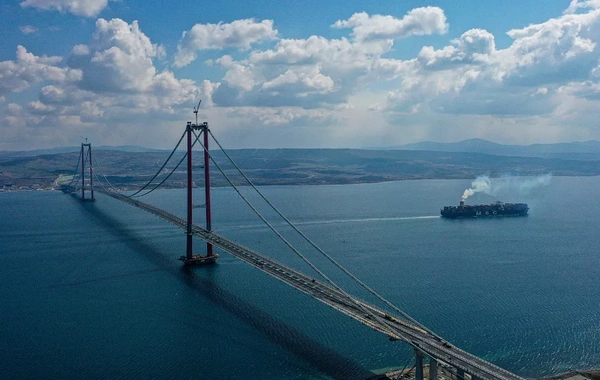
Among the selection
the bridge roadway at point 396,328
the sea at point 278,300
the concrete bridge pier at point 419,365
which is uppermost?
the bridge roadway at point 396,328

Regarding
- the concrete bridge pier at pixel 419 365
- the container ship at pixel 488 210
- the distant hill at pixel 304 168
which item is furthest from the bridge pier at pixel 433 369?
the distant hill at pixel 304 168

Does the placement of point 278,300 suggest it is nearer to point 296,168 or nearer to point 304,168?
point 304,168

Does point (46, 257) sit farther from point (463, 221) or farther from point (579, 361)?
point (463, 221)

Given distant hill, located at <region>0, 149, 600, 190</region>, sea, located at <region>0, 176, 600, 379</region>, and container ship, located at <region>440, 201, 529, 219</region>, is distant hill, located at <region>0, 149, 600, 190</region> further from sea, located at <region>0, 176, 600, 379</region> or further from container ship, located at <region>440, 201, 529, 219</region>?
sea, located at <region>0, 176, 600, 379</region>

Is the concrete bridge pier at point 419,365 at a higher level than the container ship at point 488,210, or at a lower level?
lower

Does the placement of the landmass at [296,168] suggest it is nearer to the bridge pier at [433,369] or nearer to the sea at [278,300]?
the sea at [278,300]

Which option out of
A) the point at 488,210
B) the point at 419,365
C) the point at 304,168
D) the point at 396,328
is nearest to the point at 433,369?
the point at 419,365

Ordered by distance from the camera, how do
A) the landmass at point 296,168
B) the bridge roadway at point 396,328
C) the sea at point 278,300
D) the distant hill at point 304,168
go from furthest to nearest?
1. the distant hill at point 304,168
2. the landmass at point 296,168
3. the sea at point 278,300
4. the bridge roadway at point 396,328
